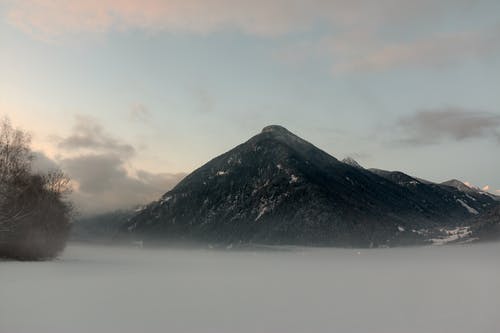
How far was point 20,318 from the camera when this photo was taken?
27.6m

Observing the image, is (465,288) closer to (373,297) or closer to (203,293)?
(373,297)

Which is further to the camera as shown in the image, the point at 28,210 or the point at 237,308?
the point at 28,210

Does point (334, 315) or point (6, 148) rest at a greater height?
point (6, 148)

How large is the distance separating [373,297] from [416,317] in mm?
12149

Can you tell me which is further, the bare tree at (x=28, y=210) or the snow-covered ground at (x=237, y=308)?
the bare tree at (x=28, y=210)

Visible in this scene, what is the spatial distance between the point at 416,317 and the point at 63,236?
8921cm

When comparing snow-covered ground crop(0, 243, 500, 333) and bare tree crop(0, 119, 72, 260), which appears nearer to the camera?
snow-covered ground crop(0, 243, 500, 333)

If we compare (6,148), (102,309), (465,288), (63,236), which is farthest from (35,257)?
(465,288)

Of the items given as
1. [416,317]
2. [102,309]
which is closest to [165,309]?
[102,309]

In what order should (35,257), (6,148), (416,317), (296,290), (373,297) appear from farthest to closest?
(35,257), (6,148), (296,290), (373,297), (416,317)

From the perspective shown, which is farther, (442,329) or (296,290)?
(296,290)

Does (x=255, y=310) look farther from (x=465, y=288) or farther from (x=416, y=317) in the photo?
(x=465, y=288)

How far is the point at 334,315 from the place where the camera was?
3325 cm

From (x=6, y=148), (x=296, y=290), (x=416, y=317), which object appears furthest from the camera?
(x=6, y=148)
